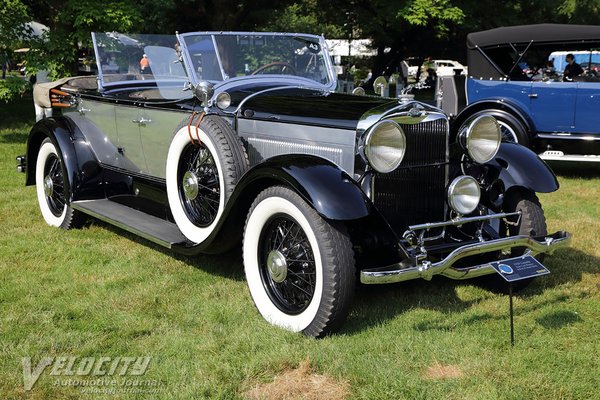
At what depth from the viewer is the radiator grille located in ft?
12.5

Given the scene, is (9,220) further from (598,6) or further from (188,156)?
(598,6)

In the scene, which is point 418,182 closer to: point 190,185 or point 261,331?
point 261,331

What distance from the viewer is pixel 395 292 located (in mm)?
4215

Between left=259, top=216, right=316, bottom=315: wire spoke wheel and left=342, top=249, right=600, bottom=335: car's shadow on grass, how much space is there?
32cm

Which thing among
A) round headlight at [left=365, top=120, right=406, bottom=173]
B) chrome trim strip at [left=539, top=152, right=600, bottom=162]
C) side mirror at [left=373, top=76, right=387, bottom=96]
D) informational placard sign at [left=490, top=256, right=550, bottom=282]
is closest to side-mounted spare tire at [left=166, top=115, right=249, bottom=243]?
round headlight at [left=365, top=120, right=406, bottom=173]

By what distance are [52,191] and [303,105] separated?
297 cm

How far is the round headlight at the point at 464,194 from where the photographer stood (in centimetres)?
377

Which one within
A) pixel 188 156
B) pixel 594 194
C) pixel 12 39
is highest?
pixel 12 39

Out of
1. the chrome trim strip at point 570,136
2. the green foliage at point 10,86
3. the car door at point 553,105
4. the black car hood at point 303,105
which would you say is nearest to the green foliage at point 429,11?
the car door at point 553,105

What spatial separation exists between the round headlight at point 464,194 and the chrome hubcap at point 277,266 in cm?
105

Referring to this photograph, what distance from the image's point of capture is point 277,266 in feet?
11.9

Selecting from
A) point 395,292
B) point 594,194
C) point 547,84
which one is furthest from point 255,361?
point 547,84

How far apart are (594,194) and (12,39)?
10.1 metres

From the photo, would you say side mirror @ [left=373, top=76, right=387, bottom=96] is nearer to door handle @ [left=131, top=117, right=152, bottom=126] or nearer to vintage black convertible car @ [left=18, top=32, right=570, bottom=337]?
vintage black convertible car @ [left=18, top=32, right=570, bottom=337]
